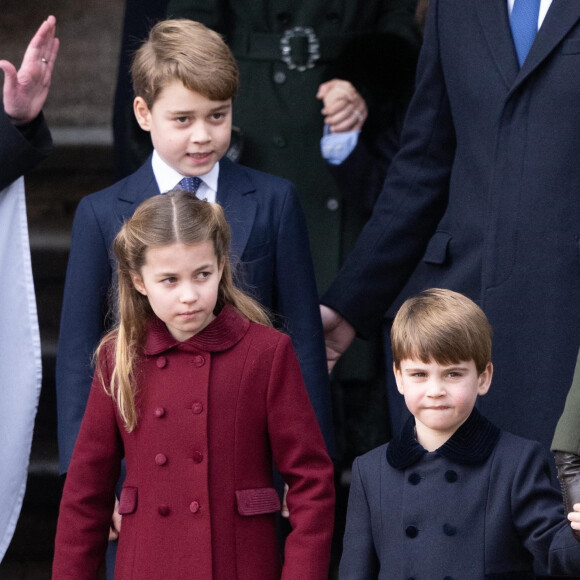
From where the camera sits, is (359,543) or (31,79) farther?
(31,79)

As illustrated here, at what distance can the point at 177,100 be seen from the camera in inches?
134

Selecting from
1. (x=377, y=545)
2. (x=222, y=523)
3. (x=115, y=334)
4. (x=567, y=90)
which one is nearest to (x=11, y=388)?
(x=115, y=334)

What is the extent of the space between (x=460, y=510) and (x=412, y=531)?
0.34 feet

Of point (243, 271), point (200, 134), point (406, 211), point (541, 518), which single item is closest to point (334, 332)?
point (406, 211)

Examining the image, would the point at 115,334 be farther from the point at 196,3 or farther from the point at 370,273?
the point at 196,3

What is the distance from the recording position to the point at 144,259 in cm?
311

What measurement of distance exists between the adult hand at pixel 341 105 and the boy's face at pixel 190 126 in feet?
2.34

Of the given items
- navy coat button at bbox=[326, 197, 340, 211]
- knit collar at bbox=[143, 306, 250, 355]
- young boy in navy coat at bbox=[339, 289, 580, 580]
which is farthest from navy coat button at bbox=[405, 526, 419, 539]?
navy coat button at bbox=[326, 197, 340, 211]

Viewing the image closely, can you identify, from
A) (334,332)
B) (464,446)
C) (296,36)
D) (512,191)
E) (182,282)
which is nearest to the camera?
(464,446)

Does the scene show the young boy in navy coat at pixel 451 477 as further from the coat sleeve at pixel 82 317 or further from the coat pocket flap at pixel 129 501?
the coat sleeve at pixel 82 317

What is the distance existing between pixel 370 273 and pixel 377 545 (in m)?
0.99

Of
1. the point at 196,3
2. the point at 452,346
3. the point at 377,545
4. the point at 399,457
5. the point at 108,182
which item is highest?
the point at 196,3

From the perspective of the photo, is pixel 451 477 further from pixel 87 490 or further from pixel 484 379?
pixel 87 490

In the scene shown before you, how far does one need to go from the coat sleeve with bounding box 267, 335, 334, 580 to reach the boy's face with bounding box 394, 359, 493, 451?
286mm
